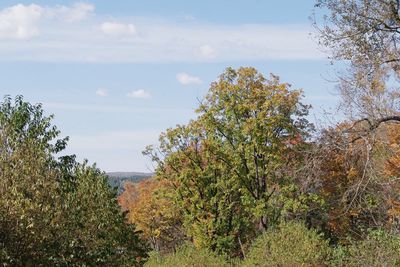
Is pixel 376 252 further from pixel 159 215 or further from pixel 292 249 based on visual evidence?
pixel 159 215

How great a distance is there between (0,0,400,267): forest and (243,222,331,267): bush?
0.06 meters

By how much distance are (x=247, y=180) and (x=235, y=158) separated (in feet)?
5.05

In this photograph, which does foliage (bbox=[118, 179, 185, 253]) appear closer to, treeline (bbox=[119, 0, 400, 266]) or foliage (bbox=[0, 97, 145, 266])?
treeline (bbox=[119, 0, 400, 266])

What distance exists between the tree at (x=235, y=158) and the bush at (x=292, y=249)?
5.88 m

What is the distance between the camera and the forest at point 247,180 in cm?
1494

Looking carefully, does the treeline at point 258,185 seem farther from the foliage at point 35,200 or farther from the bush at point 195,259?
the foliage at point 35,200

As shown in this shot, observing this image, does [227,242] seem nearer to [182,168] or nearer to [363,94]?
[182,168]

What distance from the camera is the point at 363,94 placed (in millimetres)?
19750

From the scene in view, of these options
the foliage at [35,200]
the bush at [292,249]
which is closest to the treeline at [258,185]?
the bush at [292,249]

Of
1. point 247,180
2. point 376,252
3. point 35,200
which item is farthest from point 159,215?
point 35,200

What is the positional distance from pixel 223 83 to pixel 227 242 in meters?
9.73

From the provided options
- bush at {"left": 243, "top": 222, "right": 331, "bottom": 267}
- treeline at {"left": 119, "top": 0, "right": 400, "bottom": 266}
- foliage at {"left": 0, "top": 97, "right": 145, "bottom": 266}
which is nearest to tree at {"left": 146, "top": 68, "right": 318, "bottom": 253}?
treeline at {"left": 119, "top": 0, "right": 400, "bottom": 266}

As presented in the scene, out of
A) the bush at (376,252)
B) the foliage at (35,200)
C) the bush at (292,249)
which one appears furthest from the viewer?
the bush at (292,249)

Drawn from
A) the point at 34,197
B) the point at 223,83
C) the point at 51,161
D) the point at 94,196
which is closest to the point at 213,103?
the point at 223,83
